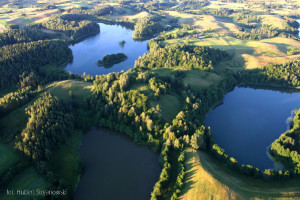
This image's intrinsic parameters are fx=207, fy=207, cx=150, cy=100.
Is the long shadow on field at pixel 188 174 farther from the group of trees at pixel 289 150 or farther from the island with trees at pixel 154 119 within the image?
the group of trees at pixel 289 150

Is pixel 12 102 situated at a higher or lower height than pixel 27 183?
higher

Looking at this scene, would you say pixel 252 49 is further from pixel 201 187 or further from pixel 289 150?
pixel 201 187

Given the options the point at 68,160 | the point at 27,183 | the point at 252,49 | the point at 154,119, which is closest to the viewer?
the point at 27,183

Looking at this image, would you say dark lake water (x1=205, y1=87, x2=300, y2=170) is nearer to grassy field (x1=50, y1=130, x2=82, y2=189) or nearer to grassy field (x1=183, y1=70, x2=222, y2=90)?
grassy field (x1=183, y1=70, x2=222, y2=90)

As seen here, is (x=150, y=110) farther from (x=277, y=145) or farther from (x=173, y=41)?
(x=173, y=41)

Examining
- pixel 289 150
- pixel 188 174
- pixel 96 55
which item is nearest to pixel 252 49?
pixel 289 150
